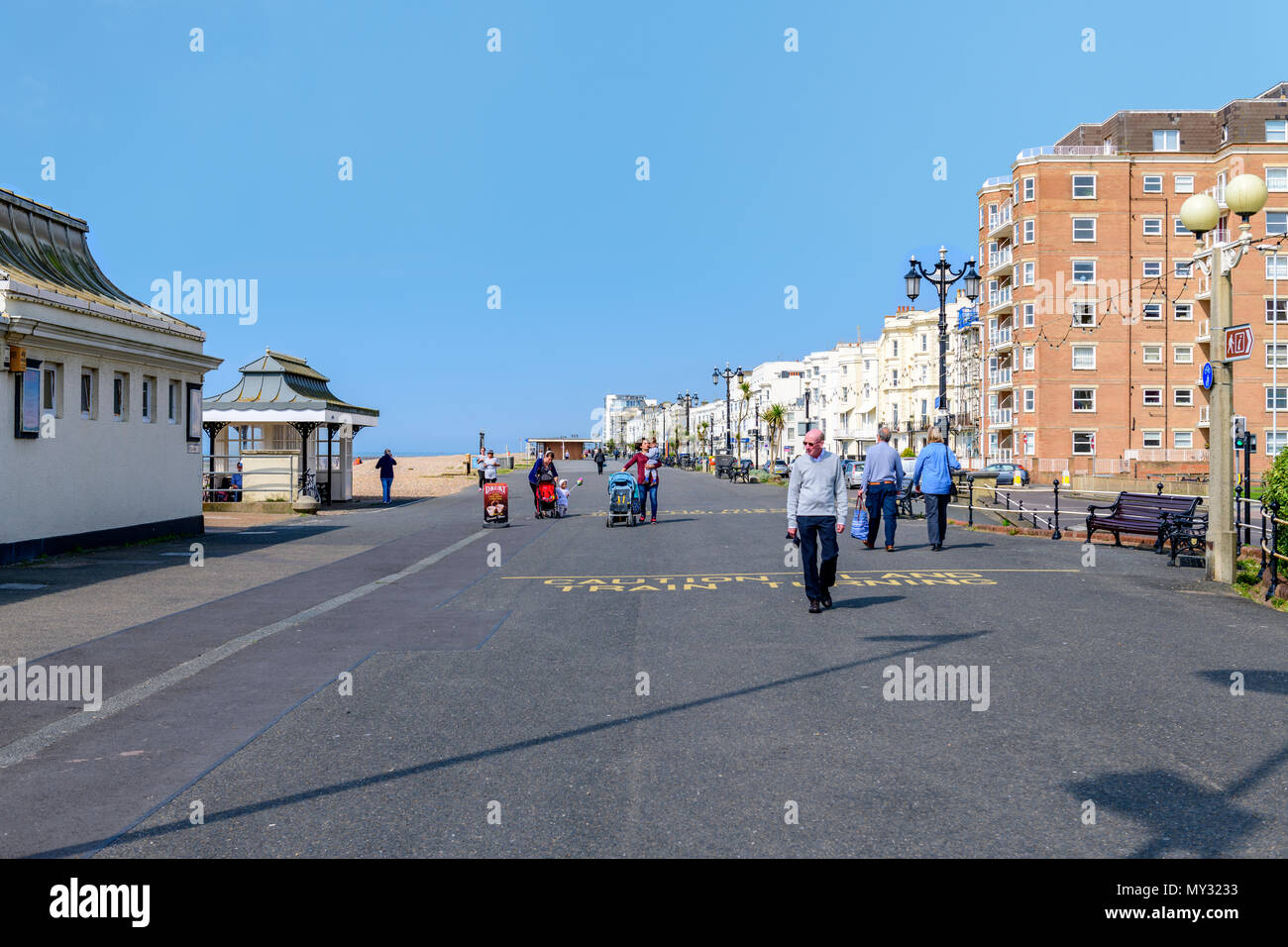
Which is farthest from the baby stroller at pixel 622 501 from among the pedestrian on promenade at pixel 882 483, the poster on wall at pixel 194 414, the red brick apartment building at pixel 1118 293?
the red brick apartment building at pixel 1118 293

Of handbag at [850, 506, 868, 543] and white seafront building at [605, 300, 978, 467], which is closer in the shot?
handbag at [850, 506, 868, 543]

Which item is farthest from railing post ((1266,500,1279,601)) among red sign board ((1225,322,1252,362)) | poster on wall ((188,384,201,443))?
poster on wall ((188,384,201,443))

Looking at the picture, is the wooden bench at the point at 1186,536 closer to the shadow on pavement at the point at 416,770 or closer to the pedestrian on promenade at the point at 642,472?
the shadow on pavement at the point at 416,770

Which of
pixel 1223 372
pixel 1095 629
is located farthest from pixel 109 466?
pixel 1223 372

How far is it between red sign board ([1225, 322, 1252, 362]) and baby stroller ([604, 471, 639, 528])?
13.2 m

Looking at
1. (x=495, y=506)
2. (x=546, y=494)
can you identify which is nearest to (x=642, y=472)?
(x=495, y=506)

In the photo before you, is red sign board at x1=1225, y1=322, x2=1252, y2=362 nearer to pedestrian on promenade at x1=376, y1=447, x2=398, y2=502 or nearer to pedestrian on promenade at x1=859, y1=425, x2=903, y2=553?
pedestrian on promenade at x1=859, y1=425, x2=903, y2=553

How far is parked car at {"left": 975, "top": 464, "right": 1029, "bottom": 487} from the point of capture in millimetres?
54344

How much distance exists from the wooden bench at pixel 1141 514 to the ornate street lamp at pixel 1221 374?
10.4 feet

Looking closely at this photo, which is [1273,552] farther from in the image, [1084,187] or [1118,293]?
[1084,187]

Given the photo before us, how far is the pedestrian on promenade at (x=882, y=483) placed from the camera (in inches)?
634

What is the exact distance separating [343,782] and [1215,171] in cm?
6850
